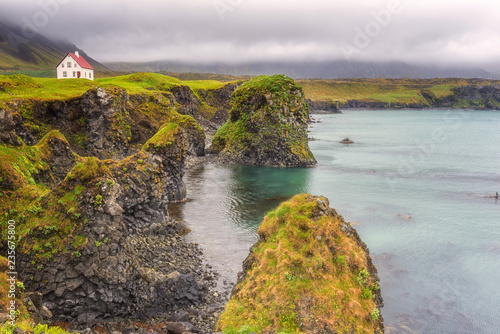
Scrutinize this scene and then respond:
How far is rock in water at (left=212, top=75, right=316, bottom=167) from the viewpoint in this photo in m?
72.1

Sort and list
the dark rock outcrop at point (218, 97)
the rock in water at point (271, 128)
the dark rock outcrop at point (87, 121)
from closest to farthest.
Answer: the dark rock outcrop at point (87, 121) < the rock in water at point (271, 128) < the dark rock outcrop at point (218, 97)

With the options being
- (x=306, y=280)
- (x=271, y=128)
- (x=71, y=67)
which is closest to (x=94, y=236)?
(x=306, y=280)

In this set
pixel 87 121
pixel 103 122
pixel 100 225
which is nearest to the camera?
pixel 100 225

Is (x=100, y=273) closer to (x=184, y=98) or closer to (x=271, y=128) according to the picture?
(x=271, y=128)

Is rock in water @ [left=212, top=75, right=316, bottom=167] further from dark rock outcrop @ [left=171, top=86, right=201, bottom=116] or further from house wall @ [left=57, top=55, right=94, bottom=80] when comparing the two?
house wall @ [left=57, top=55, right=94, bottom=80]

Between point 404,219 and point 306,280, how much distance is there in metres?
30.3

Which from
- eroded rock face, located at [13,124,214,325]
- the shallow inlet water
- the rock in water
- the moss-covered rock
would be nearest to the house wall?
the rock in water

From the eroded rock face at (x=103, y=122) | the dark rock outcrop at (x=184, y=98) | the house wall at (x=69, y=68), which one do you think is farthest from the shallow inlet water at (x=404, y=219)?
the house wall at (x=69, y=68)

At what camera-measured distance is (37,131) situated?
45031 millimetres

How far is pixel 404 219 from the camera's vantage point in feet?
144

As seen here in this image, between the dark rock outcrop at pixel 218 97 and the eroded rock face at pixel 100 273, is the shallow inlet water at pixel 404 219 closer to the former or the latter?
the eroded rock face at pixel 100 273

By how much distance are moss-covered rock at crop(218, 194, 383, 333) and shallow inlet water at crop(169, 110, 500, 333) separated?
6204 millimetres

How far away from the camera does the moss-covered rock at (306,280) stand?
17047 mm

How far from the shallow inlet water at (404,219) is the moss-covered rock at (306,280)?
6.20 meters
